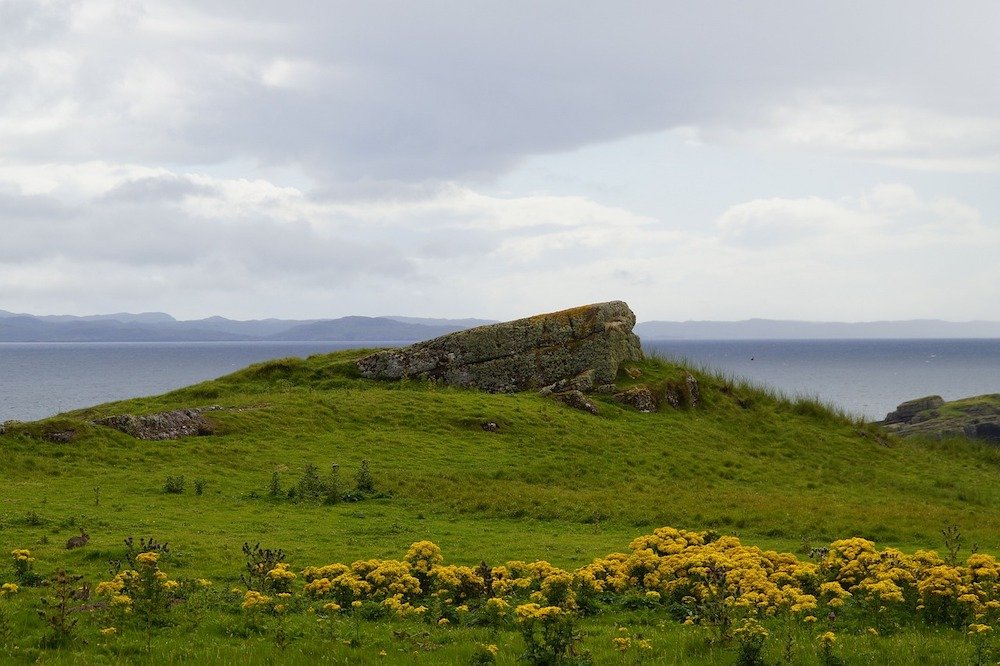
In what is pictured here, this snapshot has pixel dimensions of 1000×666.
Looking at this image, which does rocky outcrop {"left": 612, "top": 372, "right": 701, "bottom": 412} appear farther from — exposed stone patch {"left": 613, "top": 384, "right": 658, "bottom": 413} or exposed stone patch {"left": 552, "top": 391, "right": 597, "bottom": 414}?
exposed stone patch {"left": 552, "top": 391, "right": 597, "bottom": 414}

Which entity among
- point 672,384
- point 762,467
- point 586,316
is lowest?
point 762,467

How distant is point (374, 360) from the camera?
46.9 m

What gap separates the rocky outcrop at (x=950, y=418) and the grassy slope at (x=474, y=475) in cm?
2543

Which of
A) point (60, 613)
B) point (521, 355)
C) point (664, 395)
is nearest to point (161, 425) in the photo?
point (521, 355)

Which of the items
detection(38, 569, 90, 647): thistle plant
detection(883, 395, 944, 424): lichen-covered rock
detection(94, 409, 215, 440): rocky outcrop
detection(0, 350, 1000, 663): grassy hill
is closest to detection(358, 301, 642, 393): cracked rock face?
detection(0, 350, 1000, 663): grassy hill

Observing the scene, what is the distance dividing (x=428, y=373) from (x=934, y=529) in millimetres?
27747

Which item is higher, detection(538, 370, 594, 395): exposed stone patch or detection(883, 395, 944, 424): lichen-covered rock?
detection(538, 370, 594, 395): exposed stone patch

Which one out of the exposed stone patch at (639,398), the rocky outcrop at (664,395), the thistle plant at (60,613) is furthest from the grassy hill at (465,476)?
the exposed stone patch at (639,398)

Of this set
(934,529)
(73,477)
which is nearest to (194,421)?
(73,477)

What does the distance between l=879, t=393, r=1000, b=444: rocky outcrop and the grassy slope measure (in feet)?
83.4

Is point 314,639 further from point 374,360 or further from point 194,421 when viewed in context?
point 374,360

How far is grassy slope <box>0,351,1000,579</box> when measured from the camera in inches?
852

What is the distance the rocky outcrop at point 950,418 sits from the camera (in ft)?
221

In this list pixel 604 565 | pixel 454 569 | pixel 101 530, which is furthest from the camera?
pixel 101 530
